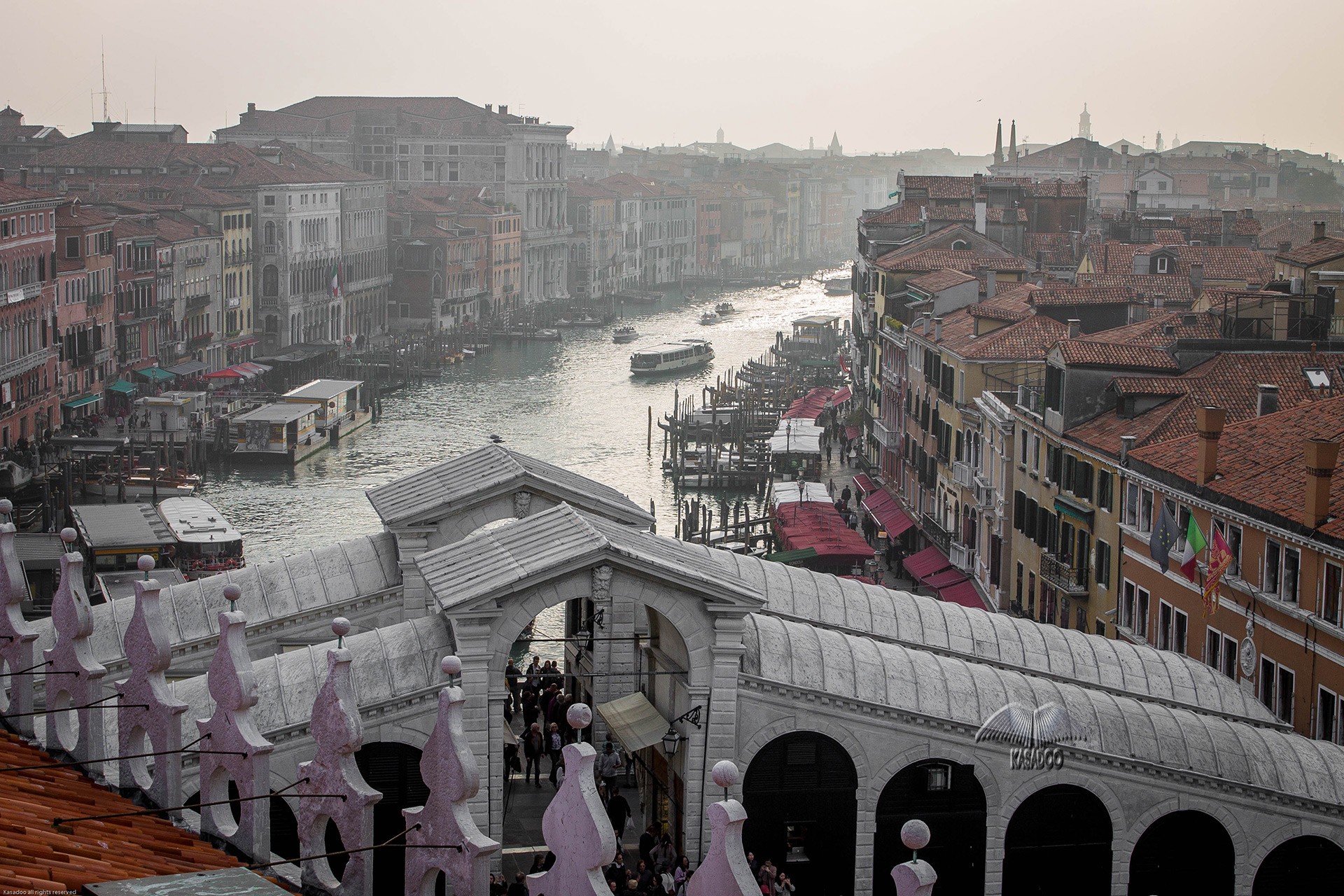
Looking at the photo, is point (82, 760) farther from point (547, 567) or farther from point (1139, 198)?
point (1139, 198)

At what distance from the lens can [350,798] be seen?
6.29 metres

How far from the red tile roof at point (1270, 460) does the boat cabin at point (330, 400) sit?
36.5 metres

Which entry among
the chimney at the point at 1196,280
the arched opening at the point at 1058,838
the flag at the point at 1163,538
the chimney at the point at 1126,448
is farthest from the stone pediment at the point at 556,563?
the chimney at the point at 1196,280

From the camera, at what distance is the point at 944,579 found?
32.9 m

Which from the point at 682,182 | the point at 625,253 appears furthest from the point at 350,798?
the point at 682,182

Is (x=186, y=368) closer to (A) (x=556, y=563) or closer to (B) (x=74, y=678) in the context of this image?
(A) (x=556, y=563)

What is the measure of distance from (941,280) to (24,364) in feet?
75.4

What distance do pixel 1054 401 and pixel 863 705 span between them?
44.7ft

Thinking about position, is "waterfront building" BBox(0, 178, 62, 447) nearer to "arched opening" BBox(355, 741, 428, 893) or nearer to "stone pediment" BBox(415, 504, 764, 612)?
"stone pediment" BBox(415, 504, 764, 612)

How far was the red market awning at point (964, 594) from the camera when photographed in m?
30.9

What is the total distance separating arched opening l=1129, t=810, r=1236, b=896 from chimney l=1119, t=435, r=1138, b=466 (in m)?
9.53

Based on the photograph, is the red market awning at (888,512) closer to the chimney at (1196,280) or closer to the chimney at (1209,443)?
the chimney at (1196,280)

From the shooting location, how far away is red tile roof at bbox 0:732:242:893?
16.9 feet

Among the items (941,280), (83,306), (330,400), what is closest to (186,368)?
(330,400)
